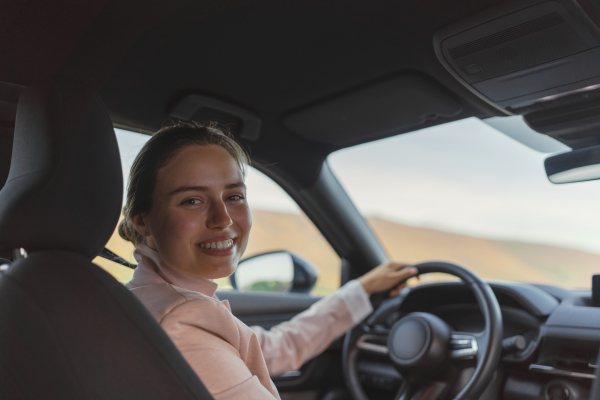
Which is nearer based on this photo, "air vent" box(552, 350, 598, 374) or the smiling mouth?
the smiling mouth

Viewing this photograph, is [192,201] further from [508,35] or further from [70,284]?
[508,35]

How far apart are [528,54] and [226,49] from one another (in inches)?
45.2

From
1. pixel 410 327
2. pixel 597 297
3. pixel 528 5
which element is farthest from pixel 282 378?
pixel 528 5

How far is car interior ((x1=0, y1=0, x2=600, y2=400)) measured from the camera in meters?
0.97

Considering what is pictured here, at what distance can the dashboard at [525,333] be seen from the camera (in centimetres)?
177

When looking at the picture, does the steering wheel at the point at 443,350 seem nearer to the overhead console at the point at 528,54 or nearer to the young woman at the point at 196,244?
the overhead console at the point at 528,54

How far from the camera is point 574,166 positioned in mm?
1878

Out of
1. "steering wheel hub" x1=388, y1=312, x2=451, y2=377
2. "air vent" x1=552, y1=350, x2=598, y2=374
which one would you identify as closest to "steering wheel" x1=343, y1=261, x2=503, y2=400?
"steering wheel hub" x1=388, y1=312, x2=451, y2=377

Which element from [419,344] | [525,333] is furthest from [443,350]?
[525,333]

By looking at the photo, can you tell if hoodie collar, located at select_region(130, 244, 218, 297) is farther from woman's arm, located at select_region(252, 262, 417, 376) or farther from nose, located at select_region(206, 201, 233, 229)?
woman's arm, located at select_region(252, 262, 417, 376)

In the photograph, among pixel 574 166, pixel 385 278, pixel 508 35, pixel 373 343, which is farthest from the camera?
pixel 385 278

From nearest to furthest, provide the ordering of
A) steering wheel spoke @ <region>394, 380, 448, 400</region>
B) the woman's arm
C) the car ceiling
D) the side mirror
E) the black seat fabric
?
the black seat fabric → the car ceiling → steering wheel spoke @ <region>394, 380, 448, 400</region> → the woman's arm → the side mirror

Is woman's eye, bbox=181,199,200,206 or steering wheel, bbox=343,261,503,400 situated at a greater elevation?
woman's eye, bbox=181,199,200,206

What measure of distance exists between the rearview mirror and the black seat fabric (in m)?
1.58
